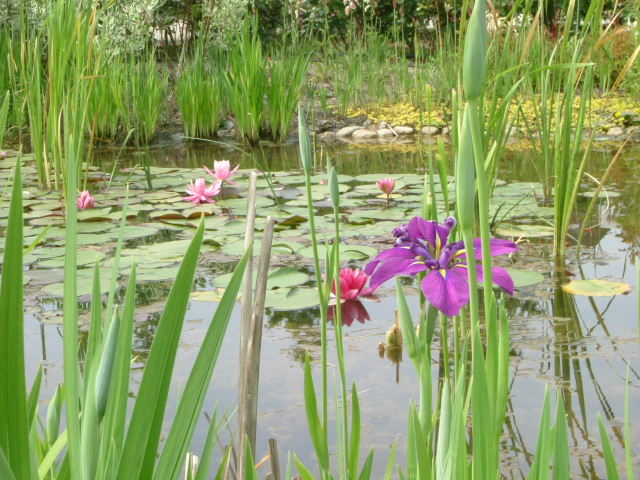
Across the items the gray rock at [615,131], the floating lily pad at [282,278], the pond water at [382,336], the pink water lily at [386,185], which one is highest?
the gray rock at [615,131]

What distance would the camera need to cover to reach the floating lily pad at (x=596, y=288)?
6.17ft

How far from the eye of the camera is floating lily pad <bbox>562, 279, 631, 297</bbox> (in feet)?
6.17

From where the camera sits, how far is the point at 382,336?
1.73m

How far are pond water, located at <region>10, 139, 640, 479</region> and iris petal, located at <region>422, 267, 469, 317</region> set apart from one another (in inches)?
7.0

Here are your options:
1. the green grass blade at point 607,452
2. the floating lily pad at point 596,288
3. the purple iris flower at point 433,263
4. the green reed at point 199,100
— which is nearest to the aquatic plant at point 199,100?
the green reed at point 199,100

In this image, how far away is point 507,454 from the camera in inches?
47.1

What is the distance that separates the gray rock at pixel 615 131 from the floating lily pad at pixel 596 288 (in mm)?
3710

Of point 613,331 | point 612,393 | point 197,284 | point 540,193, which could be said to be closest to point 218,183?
point 197,284

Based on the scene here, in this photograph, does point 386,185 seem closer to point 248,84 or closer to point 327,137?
point 248,84

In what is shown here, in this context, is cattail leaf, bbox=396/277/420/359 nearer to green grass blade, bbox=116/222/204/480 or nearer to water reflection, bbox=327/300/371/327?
green grass blade, bbox=116/222/204/480

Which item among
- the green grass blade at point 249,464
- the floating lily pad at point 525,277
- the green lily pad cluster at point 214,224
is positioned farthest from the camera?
the green lily pad cluster at point 214,224

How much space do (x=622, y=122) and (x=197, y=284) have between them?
4.18m

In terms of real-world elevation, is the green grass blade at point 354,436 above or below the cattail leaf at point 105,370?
below

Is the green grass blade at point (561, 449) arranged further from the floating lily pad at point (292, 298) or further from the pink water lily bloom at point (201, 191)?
the pink water lily bloom at point (201, 191)
